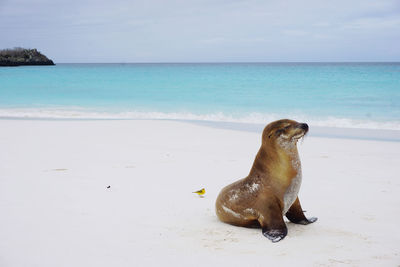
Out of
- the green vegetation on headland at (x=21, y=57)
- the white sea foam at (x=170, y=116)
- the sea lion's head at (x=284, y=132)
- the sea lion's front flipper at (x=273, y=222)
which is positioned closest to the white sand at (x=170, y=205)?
the sea lion's front flipper at (x=273, y=222)

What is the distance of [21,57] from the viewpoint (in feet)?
293

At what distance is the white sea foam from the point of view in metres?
15.3

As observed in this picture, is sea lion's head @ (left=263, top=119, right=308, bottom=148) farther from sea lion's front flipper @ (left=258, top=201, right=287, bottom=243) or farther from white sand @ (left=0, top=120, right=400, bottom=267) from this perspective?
white sand @ (left=0, top=120, right=400, bottom=267)

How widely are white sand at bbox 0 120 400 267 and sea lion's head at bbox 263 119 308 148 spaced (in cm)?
83

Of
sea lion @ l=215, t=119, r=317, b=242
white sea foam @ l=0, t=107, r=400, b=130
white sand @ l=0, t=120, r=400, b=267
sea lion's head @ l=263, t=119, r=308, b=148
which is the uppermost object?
sea lion's head @ l=263, t=119, r=308, b=148

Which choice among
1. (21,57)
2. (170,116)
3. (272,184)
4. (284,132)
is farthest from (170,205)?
(21,57)

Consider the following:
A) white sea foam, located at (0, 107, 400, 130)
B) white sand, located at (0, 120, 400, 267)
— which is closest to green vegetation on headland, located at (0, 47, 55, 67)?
white sea foam, located at (0, 107, 400, 130)

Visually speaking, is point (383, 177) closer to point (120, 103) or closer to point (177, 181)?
point (177, 181)

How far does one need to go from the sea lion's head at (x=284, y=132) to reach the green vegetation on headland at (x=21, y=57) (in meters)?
88.0

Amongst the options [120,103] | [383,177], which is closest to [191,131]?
[383,177]

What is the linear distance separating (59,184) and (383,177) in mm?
4418

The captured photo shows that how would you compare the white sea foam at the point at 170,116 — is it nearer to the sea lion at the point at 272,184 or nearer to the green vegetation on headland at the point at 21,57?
the sea lion at the point at 272,184

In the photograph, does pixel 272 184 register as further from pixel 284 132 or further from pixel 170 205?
pixel 170 205

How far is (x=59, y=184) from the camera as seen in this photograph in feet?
18.5
